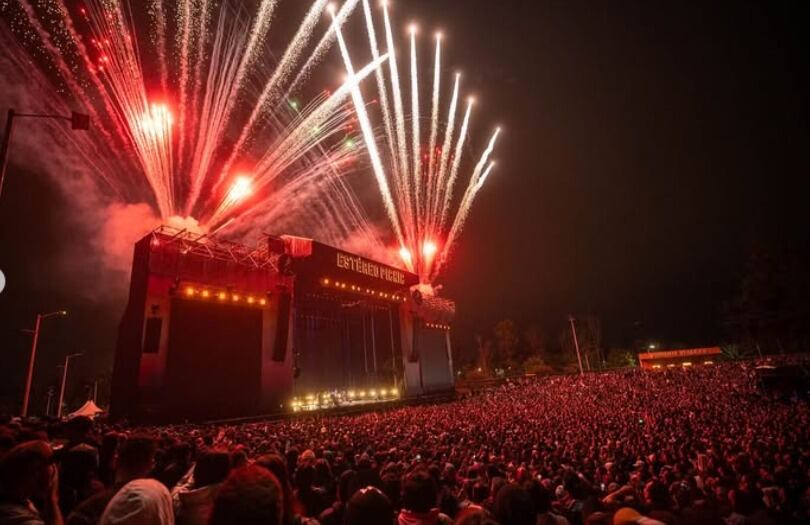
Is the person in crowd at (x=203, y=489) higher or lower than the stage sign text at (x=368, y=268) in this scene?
lower

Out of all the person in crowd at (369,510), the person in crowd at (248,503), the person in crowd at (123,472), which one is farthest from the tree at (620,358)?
the person in crowd at (248,503)

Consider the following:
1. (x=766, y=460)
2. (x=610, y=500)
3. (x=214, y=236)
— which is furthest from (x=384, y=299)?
(x=610, y=500)

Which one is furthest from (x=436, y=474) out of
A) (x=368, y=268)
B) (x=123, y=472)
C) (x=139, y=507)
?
(x=368, y=268)

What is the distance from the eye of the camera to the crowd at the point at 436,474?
207 centimetres

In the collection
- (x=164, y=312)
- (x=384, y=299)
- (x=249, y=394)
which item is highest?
(x=384, y=299)

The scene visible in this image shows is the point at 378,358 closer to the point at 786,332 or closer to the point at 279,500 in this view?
the point at 279,500

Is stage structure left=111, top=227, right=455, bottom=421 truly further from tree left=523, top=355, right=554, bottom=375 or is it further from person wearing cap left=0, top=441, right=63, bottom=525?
tree left=523, top=355, right=554, bottom=375

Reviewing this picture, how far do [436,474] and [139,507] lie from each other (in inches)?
163

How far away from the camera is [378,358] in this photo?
3575 cm

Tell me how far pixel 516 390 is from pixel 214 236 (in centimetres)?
2597

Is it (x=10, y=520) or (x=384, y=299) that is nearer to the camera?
(x=10, y=520)

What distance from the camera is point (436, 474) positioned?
5391 mm

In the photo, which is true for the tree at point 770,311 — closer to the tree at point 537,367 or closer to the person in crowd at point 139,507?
the tree at point 537,367

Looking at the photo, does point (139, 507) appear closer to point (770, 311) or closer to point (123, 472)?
point (123, 472)
